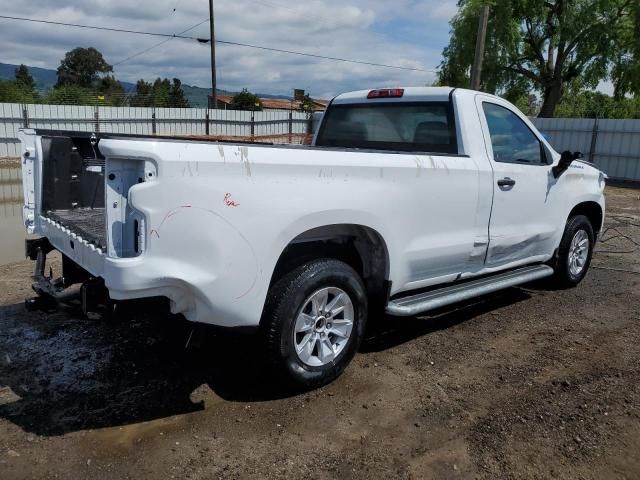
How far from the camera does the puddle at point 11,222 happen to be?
7344mm

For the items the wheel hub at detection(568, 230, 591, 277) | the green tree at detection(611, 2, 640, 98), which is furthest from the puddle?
the green tree at detection(611, 2, 640, 98)

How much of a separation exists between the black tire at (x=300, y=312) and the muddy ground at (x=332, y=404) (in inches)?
6.4

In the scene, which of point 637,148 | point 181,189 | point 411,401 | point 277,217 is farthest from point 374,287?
point 637,148

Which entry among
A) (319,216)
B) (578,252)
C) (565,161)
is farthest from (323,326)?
(578,252)

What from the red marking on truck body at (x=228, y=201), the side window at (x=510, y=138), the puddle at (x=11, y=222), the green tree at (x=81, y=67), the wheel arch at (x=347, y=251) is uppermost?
the green tree at (x=81, y=67)

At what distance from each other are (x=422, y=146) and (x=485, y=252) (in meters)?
1.02

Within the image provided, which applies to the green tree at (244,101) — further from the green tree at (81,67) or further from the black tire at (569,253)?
the black tire at (569,253)

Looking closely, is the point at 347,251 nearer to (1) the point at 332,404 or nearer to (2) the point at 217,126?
(1) the point at 332,404

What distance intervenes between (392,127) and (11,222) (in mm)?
7000

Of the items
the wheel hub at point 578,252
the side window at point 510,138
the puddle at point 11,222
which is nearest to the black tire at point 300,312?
the side window at point 510,138

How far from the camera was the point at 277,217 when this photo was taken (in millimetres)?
3223

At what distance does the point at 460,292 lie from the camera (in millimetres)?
4629

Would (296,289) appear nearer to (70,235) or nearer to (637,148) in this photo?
(70,235)

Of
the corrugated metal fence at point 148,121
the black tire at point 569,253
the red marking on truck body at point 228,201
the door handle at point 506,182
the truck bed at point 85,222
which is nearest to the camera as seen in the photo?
the red marking on truck body at point 228,201
